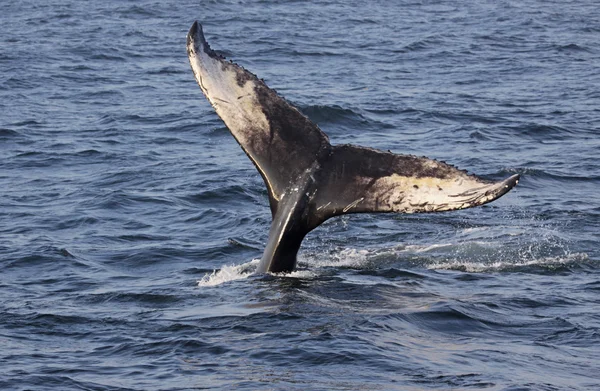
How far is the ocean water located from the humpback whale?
633 mm

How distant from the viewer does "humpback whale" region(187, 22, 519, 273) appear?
895 cm

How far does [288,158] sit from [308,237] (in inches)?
129

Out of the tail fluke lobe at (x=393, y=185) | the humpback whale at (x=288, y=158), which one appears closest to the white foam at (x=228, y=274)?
the humpback whale at (x=288, y=158)

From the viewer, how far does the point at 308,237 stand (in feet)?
40.9

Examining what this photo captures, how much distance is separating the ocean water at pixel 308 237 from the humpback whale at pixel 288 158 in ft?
2.08

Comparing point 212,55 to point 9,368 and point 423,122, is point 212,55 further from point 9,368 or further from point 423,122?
point 423,122

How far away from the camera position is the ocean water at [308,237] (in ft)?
26.8

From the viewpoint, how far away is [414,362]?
7992mm

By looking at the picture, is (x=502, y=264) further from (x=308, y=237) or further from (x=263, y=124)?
(x=263, y=124)

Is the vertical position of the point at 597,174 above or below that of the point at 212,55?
below

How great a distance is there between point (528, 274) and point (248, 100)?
3166 mm

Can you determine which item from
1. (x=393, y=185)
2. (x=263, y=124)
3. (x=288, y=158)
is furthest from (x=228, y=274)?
(x=393, y=185)

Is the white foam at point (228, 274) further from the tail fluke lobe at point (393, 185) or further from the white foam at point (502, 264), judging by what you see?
the white foam at point (502, 264)

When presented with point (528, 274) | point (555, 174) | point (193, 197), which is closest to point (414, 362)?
point (528, 274)
